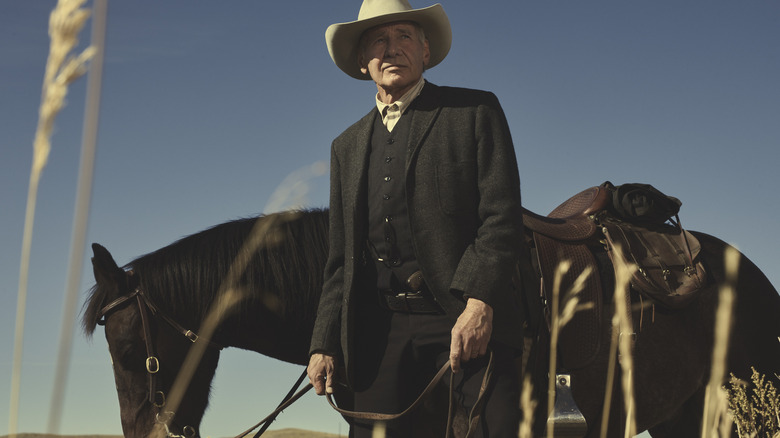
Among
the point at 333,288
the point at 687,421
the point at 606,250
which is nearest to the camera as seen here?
the point at 333,288

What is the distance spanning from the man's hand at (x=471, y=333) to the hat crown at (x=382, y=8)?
117 centimetres

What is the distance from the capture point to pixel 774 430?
3.94 meters

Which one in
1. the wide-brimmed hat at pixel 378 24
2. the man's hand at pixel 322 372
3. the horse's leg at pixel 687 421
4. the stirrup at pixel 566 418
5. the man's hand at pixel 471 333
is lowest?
the horse's leg at pixel 687 421

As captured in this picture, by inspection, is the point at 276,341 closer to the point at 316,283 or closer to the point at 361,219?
the point at 316,283

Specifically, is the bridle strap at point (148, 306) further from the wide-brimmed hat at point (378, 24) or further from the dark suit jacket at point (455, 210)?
the wide-brimmed hat at point (378, 24)

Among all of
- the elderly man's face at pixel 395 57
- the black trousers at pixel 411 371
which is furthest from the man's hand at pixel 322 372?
the elderly man's face at pixel 395 57

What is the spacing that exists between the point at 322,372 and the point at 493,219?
0.92m

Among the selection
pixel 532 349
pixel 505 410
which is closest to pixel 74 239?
pixel 505 410

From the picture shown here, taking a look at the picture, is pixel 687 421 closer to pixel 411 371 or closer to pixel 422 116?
pixel 411 371

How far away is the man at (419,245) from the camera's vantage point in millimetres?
2506

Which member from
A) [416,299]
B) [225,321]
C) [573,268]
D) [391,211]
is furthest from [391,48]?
[225,321]

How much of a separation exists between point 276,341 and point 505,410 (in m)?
1.67

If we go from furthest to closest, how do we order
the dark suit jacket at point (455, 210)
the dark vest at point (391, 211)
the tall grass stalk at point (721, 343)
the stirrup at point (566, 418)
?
1. the tall grass stalk at point (721, 343)
2. the stirrup at point (566, 418)
3. the dark vest at point (391, 211)
4. the dark suit jacket at point (455, 210)

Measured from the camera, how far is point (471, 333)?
2.39 meters
